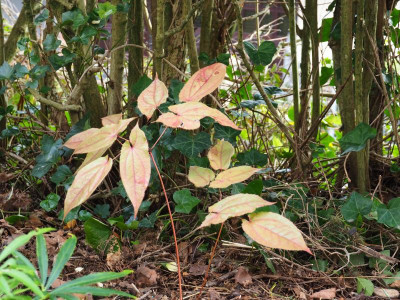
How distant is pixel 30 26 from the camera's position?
174 centimetres

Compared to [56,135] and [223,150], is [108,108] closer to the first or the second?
[56,135]

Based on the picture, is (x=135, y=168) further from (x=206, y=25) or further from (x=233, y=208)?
(x=206, y=25)

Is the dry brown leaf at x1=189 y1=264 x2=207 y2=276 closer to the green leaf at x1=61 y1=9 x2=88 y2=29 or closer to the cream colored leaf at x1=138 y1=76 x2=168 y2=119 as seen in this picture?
the cream colored leaf at x1=138 y1=76 x2=168 y2=119

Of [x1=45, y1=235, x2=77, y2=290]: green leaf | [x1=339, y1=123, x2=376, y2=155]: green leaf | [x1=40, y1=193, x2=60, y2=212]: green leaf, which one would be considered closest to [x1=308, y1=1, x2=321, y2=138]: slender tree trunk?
[x1=339, y1=123, x2=376, y2=155]: green leaf

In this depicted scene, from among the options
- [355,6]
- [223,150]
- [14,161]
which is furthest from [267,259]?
[14,161]

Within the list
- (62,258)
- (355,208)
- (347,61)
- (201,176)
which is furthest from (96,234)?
(347,61)

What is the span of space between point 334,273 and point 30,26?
4.15 feet

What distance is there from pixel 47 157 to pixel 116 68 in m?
0.40

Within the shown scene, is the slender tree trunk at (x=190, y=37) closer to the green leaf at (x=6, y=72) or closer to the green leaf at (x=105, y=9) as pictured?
the green leaf at (x=105, y=9)

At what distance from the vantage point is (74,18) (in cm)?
149

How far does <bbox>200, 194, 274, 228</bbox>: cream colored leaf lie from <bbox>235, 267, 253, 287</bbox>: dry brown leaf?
12.5 inches

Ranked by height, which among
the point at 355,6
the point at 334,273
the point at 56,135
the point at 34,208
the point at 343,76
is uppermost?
the point at 355,6

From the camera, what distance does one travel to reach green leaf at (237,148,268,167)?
1.57 m

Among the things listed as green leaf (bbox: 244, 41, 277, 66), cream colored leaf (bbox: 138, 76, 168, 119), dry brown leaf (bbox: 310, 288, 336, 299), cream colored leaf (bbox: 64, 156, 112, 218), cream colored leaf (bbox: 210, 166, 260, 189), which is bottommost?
dry brown leaf (bbox: 310, 288, 336, 299)
